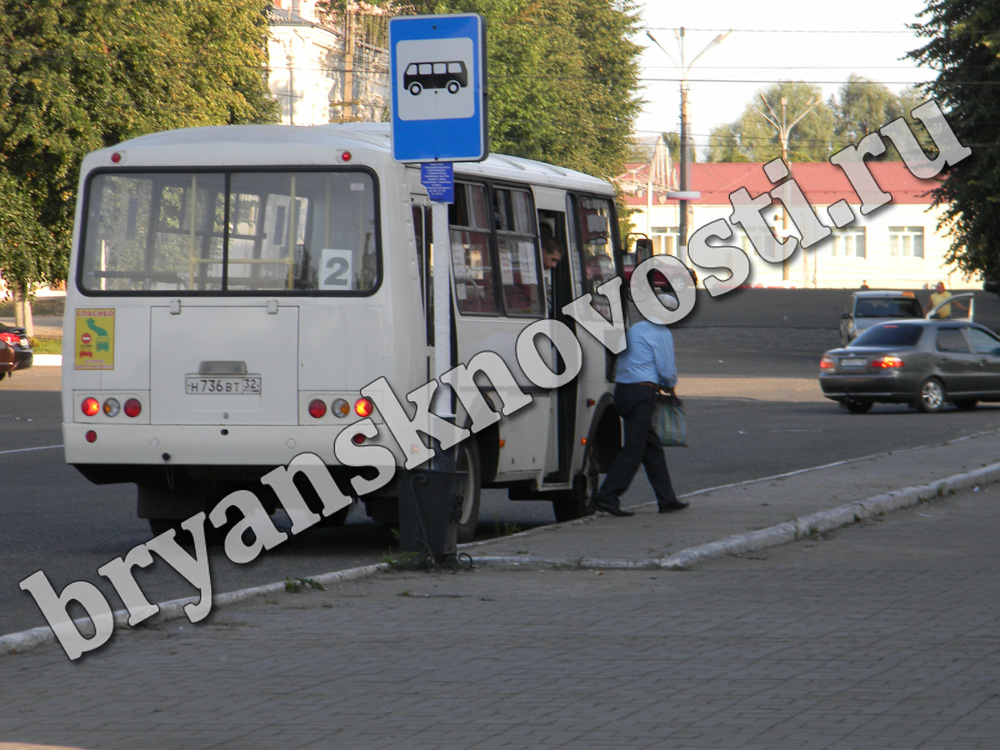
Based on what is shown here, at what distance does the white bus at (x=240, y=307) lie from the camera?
9969mm

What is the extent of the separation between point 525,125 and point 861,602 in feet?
189

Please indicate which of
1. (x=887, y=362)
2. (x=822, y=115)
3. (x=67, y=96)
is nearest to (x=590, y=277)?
(x=887, y=362)

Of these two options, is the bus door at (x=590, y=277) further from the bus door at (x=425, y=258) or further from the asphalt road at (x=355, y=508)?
the bus door at (x=425, y=258)

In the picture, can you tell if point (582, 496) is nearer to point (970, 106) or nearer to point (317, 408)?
point (317, 408)

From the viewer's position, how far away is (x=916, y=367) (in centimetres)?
2647

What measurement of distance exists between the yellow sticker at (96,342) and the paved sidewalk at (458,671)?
2573 millimetres

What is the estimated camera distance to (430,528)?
924 cm

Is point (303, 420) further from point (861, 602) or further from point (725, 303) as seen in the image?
point (725, 303)

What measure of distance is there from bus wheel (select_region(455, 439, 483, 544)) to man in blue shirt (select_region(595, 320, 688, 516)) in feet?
5.63

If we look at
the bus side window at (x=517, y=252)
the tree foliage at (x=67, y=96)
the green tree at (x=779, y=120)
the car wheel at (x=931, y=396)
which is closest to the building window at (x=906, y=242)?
the green tree at (x=779, y=120)

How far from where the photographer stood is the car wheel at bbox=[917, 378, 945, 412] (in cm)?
2667

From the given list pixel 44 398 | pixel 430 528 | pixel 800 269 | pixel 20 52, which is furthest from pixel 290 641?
pixel 800 269

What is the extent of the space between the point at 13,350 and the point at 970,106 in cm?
2429

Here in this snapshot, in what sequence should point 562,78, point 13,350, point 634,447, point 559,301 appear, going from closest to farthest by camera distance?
1. point 559,301
2. point 634,447
3. point 13,350
4. point 562,78
